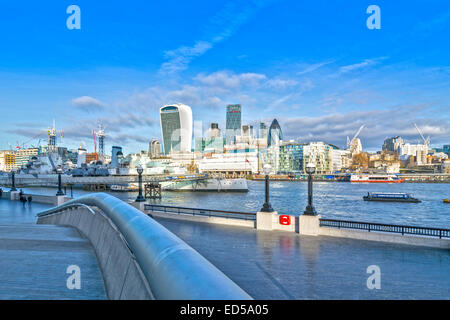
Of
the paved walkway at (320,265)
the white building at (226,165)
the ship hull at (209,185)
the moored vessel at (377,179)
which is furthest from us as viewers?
the white building at (226,165)

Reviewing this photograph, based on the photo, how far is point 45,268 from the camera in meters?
6.57

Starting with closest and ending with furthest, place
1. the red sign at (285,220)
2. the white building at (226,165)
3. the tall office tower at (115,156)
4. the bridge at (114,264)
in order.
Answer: the bridge at (114,264) < the red sign at (285,220) < the tall office tower at (115,156) < the white building at (226,165)

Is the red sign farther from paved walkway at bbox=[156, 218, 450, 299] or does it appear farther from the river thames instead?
paved walkway at bbox=[156, 218, 450, 299]

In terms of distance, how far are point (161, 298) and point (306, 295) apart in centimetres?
462

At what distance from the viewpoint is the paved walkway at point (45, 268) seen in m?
5.29

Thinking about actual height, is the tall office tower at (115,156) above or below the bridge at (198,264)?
above

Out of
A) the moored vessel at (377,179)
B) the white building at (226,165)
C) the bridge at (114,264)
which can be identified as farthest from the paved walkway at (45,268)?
the white building at (226,165)

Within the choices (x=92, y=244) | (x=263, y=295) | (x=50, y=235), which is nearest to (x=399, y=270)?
(x=263, y=295)

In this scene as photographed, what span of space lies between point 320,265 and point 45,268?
714 centimetres

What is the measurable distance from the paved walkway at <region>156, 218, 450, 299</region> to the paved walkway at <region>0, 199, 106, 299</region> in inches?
133

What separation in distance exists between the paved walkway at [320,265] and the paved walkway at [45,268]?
133 inches

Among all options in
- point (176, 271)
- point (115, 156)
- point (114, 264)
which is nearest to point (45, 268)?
point (114, 264)

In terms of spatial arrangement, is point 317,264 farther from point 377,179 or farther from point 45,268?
point 377,179

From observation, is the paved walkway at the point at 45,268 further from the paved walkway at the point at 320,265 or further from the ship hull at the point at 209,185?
the ship hull at the point at 209,185
